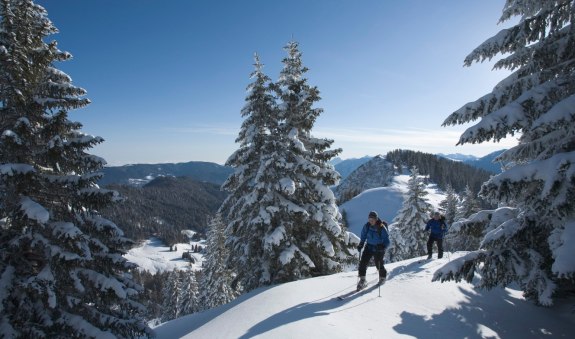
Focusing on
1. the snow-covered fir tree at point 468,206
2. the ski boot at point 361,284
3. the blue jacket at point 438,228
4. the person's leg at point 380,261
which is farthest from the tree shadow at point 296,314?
the snow-covered fir tree at point 468,206

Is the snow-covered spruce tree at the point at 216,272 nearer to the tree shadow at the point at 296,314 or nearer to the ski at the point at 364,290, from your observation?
the ski at the point at 364,290

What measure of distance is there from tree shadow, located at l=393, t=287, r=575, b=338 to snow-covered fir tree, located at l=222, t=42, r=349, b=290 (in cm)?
704

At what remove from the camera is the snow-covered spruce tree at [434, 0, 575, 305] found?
563 centimetres

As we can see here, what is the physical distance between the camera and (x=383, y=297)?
9086 millimetres

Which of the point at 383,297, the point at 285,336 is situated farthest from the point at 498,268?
the point at 285,336

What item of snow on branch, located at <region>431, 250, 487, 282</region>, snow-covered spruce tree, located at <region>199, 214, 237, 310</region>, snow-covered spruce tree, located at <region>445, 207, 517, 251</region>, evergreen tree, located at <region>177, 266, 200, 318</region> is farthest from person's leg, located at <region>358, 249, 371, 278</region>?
evergreen tree, located at <region>177, 266, 200, 318</region>

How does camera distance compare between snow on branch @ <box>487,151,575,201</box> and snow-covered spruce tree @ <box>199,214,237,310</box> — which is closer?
snow on branch @ <box>487,151,575,201</box>

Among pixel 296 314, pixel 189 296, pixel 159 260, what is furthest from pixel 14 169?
pixel 159 260

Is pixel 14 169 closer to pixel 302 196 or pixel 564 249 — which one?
pixel 564 249

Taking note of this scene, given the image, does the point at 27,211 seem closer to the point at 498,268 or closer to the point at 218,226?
the point at 498,268

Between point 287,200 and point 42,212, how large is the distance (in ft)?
33.0

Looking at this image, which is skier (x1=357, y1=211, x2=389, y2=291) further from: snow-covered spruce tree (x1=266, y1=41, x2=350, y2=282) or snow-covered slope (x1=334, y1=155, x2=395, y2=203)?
snow-covered slope (x1=334, y1=155, x2=395, y2=203)

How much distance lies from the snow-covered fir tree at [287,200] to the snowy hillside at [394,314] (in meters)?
4.37

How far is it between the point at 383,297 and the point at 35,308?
8.80 meters
